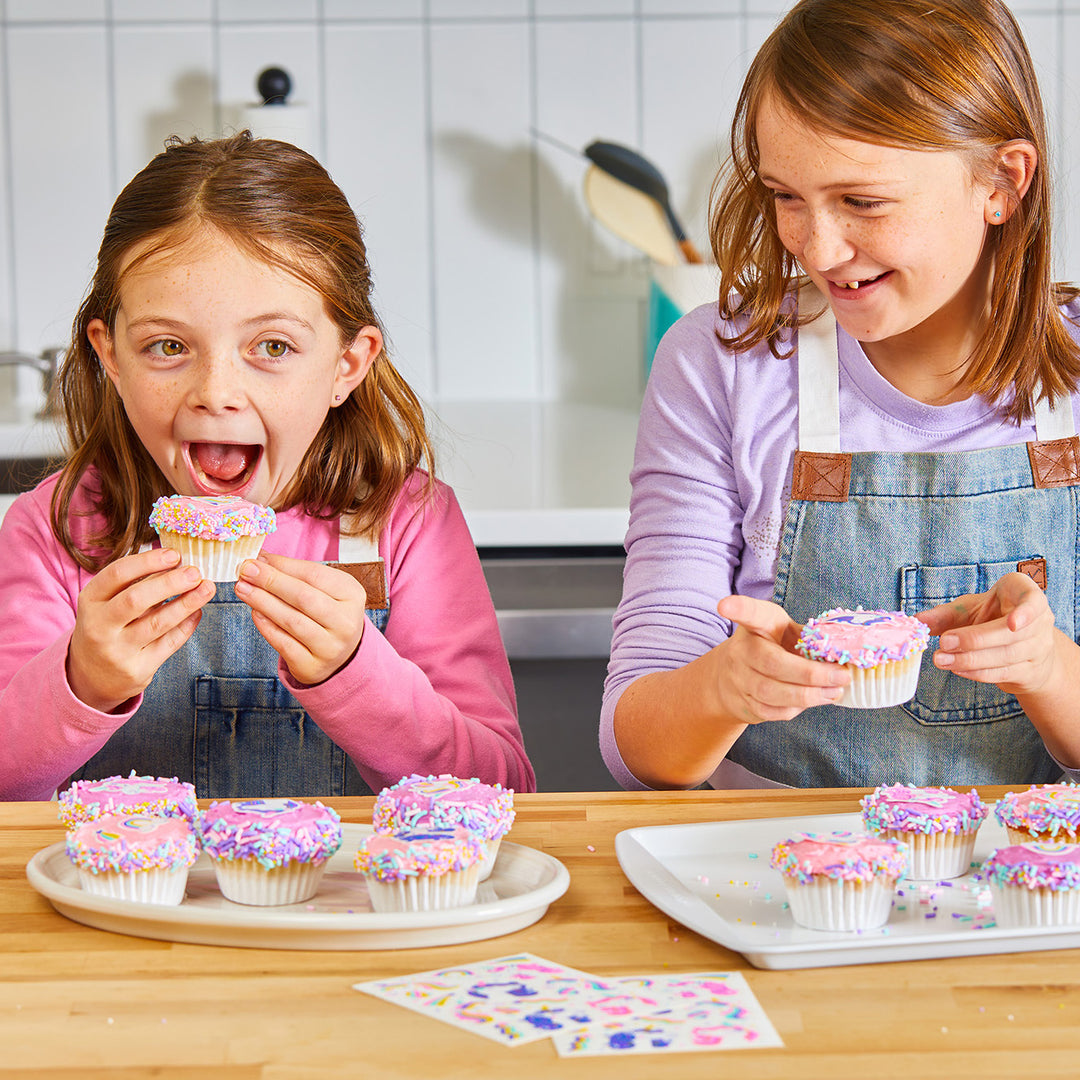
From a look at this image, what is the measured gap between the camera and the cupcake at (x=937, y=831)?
917 millimetres

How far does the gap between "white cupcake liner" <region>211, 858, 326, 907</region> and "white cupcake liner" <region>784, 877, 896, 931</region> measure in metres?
0.33

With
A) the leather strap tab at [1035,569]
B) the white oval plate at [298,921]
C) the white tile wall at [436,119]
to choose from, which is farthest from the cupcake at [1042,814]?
the white tile wall at [436,119]

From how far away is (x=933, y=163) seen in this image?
118 centimetres

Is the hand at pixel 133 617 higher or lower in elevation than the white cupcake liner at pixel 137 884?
higher

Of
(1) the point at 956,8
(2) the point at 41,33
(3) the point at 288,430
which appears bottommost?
(3) the point at 288,430

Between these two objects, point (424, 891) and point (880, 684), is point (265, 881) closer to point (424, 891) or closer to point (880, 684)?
point (424, 891)

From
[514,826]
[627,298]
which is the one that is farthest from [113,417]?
[627,298]

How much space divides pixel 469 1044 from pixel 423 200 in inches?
91.5

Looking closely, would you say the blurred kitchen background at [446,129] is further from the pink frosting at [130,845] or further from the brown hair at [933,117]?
the pink frosting at [130,845]

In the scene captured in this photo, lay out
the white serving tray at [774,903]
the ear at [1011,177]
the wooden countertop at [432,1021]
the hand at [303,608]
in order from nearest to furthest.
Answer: the wooden countertop at [432,1021]
the white serving tray at [774,903]
the hand at [303,608]
the ear at [1011,177]

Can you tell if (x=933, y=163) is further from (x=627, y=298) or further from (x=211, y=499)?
(x=627, y=298)

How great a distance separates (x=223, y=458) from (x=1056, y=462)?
0.88 m

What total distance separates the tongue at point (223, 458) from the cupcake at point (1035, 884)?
Result: 85 cm

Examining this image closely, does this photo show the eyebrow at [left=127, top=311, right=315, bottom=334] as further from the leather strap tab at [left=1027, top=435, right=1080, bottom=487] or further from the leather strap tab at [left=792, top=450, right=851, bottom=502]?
the leather strap tab at [left=1027, top=435, right=1080, bottom=487]
